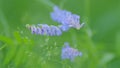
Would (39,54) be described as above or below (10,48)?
below

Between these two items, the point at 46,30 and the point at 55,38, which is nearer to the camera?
the point at 46,30

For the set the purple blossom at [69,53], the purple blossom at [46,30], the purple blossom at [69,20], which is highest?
the purple blossom at [69,20]

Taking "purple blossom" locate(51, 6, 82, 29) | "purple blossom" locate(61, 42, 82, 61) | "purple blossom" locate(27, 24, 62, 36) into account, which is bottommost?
"purple blossom" locate(61, 42, 82, 61)

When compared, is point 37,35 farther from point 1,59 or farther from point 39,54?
point 1,59

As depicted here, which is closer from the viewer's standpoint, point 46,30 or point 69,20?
point 46,30

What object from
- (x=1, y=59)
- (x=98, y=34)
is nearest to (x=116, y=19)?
(x=98, y=34)

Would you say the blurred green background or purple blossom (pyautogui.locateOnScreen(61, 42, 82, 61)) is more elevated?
the blurred green background

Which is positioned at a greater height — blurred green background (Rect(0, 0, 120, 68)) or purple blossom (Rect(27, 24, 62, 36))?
blurred green background (Rect(0, 0, 120, 68))

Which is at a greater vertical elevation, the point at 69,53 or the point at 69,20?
the point at 69,20
